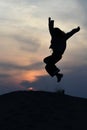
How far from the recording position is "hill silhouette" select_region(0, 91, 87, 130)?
666 inches

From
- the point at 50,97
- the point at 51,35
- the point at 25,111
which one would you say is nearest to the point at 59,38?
the point at 51,35

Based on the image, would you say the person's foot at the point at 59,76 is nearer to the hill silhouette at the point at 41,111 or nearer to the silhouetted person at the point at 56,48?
the silhouetted person at the point at 56,48

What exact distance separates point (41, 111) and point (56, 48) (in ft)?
11.4

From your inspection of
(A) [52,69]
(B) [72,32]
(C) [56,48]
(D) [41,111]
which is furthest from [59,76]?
(D) [41,111]

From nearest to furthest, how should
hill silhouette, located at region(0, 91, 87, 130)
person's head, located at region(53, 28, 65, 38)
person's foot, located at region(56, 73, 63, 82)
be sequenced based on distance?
hill silhouette, located at region(0, 91, 87, 130)
person's head, located at region(53, 28, 65, 38)
person's foot, located at region(56, 73, 63, 82)

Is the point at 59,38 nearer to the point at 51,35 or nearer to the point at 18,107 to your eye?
the point at 51,35

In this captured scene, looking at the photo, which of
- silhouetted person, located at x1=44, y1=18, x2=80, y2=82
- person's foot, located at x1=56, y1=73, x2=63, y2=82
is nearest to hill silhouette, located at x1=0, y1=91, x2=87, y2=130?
person's foot, located at x1=56, y1=73, x2=63, y2=82

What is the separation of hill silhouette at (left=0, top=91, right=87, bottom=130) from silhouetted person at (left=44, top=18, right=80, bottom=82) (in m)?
1.09

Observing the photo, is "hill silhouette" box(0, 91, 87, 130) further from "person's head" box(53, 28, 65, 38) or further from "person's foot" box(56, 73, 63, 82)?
"person's head" box(53, 28, 65, 38)

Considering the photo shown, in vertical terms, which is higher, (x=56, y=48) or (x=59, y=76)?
(x=56, y=48)

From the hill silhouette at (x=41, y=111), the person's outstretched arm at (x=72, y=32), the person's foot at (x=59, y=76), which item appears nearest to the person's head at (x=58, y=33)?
the person's outstretched arm at (x=72, y=32)

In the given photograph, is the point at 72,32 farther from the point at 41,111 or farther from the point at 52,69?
the point at 41,111

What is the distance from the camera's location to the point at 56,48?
65.9ft

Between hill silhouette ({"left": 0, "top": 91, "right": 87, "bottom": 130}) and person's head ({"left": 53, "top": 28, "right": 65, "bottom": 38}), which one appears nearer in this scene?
hill silhouette ({"left": 0, "top": 91, "right": 87, "bottom": 130})
